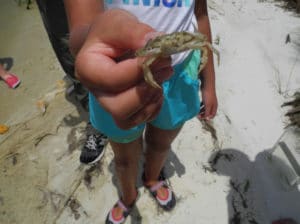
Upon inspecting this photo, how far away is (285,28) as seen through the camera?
3.18 m

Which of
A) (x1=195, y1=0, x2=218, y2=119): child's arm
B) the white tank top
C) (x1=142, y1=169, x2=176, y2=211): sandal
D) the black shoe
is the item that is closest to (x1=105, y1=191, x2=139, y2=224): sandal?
(x1=142, y1=169, x2=176, y2=211): sandal

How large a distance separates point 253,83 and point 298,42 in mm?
697

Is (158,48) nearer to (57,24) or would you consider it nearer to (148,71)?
(148,71)

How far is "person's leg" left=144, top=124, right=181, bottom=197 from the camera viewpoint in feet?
5.37

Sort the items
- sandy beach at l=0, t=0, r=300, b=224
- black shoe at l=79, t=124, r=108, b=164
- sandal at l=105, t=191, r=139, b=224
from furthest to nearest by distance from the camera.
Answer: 1. black shoe at l=79, t=124, r=108, b=164
2. sandy beach at l=0, t=0, r=300, b=224
3. sandal at l=105, t=191, r=139, b=224

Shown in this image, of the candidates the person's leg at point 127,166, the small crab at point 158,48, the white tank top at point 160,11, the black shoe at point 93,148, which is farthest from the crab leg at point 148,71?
the black shoe at point 93,148

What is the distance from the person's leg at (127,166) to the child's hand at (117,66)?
1.92 ft

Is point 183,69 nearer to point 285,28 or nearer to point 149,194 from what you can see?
point 149,194

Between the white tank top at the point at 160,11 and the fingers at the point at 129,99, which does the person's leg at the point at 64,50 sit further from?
the fingers at the point at 129,99

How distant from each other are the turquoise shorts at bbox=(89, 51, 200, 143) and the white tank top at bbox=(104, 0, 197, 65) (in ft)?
0.33

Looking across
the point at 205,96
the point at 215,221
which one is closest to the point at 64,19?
the point at 205,96

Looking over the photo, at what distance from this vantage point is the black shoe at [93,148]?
228 cm

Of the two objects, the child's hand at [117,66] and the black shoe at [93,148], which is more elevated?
the child's hand at [117,66]

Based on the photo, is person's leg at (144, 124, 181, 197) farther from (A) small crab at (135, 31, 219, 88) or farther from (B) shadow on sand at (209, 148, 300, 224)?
(A) small crab at (135, 31, 219, 88)
